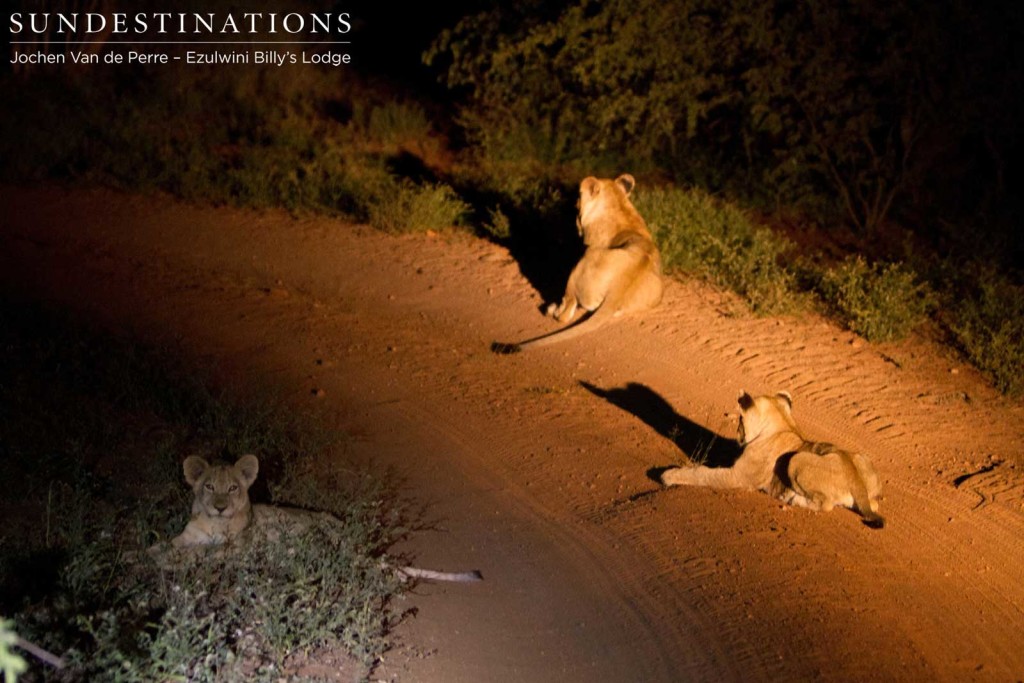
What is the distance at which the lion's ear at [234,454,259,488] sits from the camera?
562 cm

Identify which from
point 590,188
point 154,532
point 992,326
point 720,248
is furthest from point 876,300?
point 154,532

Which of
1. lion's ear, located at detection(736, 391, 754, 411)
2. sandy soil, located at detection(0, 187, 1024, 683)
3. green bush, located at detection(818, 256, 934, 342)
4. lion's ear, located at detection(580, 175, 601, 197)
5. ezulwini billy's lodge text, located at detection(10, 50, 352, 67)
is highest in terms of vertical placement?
ezulwini billy's lodge text, located at detection(10, 50, 352, 67)

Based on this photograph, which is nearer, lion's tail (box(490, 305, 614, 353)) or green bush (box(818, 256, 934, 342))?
lion's tail (box(490, 305, 614, 353))

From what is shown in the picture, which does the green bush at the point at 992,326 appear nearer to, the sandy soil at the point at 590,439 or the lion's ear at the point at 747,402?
the sandy soil at the point at 590,439

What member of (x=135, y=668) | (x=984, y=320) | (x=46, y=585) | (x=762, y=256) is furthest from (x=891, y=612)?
(x=762, y=256)

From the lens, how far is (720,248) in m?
11.8

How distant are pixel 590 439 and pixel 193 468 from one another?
3.08m

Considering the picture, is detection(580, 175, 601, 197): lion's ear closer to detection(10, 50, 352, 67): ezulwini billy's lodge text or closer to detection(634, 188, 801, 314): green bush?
detection(634, 188, 801, 314): green bush

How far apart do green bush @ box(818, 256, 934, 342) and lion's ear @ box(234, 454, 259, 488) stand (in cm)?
649

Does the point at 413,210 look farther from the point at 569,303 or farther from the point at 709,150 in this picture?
the point at 709,150

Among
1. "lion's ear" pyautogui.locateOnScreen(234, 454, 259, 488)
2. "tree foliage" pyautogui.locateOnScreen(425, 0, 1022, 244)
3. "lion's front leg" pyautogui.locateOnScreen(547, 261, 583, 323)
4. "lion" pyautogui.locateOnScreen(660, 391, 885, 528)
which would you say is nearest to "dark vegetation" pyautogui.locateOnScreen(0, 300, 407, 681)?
"lion's ear" pyautogui.locateOnScreen(234, 454, 259, 488)

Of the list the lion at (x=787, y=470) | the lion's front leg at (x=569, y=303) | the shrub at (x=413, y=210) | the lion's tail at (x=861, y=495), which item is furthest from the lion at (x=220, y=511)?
the shrub at (x=413, y=210)

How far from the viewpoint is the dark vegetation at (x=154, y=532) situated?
4809mm

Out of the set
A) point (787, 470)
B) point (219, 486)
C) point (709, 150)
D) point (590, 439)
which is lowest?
point (590, 439)
